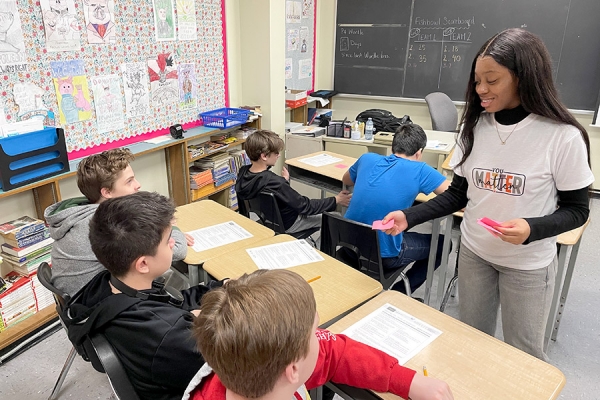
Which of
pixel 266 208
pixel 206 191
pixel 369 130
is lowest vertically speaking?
pixel 206 191

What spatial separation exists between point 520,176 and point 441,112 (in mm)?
3371

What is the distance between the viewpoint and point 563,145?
1.25 meters

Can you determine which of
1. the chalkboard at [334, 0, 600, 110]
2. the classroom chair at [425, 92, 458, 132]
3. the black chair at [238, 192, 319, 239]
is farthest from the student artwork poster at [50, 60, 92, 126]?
the chalkboard at [334, 0, 600, 110]

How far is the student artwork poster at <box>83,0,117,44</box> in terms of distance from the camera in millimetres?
2684

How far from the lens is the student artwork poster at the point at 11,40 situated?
7.37ft

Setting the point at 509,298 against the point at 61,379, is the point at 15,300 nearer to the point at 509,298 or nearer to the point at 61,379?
the point at 61,379

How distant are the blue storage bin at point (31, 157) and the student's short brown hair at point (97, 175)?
2.27 feet

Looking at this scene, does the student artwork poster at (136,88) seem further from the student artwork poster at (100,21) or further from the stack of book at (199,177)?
the stack of book at (199,177)

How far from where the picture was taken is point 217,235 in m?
2.02

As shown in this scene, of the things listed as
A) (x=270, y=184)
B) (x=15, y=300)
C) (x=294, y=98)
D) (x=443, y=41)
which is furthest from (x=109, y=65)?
(x=443, y=41)

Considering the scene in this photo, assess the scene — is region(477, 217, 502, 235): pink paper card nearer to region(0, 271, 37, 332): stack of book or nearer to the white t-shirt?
the white t-shirt

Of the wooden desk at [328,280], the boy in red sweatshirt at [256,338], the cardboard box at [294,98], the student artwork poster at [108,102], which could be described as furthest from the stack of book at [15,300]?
the cardboard box at [294,98]

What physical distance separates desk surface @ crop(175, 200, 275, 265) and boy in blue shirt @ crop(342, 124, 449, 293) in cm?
56

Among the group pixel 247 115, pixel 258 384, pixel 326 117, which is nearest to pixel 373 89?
pixel 326 117
